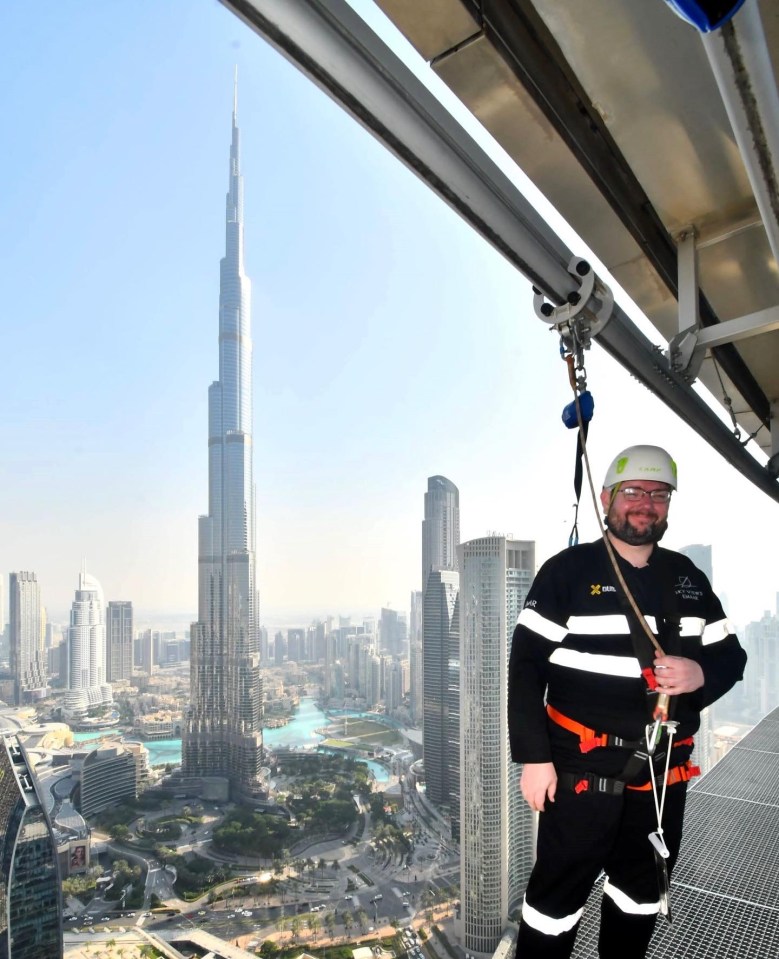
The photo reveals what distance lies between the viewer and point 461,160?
0.78 metres

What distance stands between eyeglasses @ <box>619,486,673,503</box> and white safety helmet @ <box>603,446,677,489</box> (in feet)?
0.06

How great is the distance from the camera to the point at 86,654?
74.7 ft

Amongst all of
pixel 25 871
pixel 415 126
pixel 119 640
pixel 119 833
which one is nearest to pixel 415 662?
pixel 119 833

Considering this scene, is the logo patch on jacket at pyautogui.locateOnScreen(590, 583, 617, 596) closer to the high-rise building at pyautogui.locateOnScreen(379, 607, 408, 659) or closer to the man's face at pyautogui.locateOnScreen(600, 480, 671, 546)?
the man's face at pyautogui.locateOnScreen(600, 480, 671, 546)

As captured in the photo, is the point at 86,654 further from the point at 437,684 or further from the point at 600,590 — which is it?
the point at 600,590

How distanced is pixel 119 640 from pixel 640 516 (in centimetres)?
2738

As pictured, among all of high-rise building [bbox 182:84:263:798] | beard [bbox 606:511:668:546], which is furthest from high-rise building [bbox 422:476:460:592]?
beard [bbox 606:511:668:546]

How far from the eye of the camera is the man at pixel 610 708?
1.11 meters

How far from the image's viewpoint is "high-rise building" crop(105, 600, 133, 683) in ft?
79.8

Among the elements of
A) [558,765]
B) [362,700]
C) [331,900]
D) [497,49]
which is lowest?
[331,900]

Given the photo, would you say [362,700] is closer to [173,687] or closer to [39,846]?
[173,687]

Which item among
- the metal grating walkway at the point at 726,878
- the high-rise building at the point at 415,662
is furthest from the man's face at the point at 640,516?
the high-rise building at the point at 415,662

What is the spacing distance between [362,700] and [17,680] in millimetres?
13731

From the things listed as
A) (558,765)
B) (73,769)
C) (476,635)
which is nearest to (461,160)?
(558,765)
